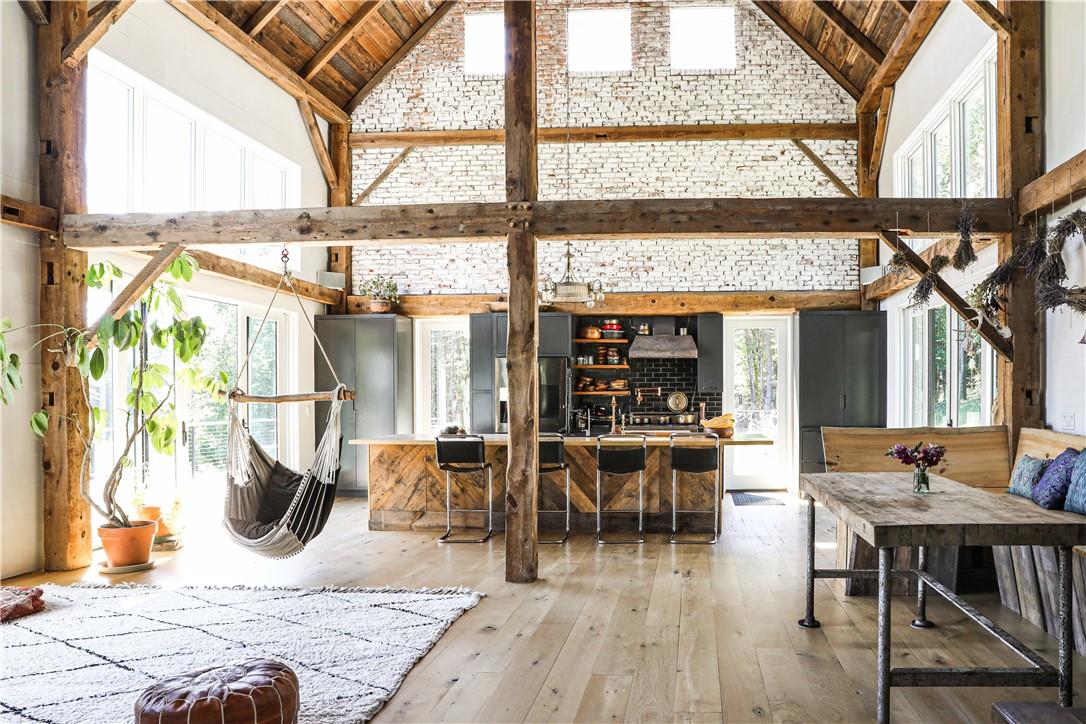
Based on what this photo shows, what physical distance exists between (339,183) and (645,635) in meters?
7.80

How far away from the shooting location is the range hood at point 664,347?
30.4ft

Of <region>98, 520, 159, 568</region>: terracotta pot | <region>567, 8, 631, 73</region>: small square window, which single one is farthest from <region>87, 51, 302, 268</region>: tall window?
<region>567, 8, 631, 73</region>: small square window

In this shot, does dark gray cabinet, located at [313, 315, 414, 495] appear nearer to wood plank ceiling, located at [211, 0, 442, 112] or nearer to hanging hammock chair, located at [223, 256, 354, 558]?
wood plank ceiling, located at [211, 0, 442, 112]

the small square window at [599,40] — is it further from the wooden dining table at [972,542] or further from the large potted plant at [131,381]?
the wooden dining table at [972,542]

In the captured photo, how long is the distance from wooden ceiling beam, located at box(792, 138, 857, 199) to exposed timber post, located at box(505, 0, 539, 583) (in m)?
5.46

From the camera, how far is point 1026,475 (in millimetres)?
4668

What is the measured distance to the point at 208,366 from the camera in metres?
7.68

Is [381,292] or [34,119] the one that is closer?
[34,119]

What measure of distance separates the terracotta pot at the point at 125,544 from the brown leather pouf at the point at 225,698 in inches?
133

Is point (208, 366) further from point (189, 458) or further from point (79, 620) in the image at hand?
point (79, 620)

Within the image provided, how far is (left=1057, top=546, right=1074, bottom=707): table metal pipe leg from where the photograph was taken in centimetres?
308

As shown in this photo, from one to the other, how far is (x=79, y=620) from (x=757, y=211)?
4.97 meters

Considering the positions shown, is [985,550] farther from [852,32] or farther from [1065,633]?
[852,32]

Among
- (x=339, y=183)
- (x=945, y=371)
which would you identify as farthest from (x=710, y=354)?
(x=339, y=183)
